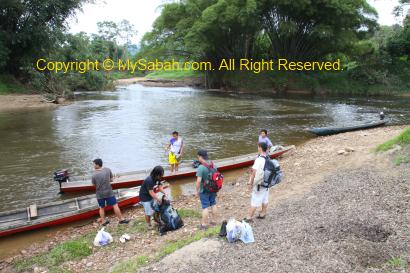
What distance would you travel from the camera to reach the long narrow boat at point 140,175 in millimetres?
12484

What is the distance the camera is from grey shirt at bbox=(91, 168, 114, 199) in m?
9.29

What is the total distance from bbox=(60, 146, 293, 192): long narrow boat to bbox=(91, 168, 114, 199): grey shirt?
124 inches

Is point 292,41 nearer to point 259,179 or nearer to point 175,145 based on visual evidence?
point 175,145

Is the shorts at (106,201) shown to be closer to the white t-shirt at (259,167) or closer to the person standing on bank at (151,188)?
the person standing on bank at (151,188)

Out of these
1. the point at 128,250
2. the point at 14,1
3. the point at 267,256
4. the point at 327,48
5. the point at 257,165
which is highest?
the point at 14,1

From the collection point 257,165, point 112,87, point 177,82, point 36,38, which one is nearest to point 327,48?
point 177,82

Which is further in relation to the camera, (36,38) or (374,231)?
(36,38)

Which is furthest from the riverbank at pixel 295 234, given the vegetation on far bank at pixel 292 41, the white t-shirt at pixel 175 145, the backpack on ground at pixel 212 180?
the vegetation on far bank at pixel 292 41

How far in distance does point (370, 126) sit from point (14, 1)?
100 ft

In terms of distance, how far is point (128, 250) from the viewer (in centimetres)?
797

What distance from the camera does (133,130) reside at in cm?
2311

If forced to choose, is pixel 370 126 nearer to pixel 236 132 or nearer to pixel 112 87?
pixel 236 132

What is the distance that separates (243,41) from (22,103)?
28.5 m

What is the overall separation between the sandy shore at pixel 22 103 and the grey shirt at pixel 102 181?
81.6ft
